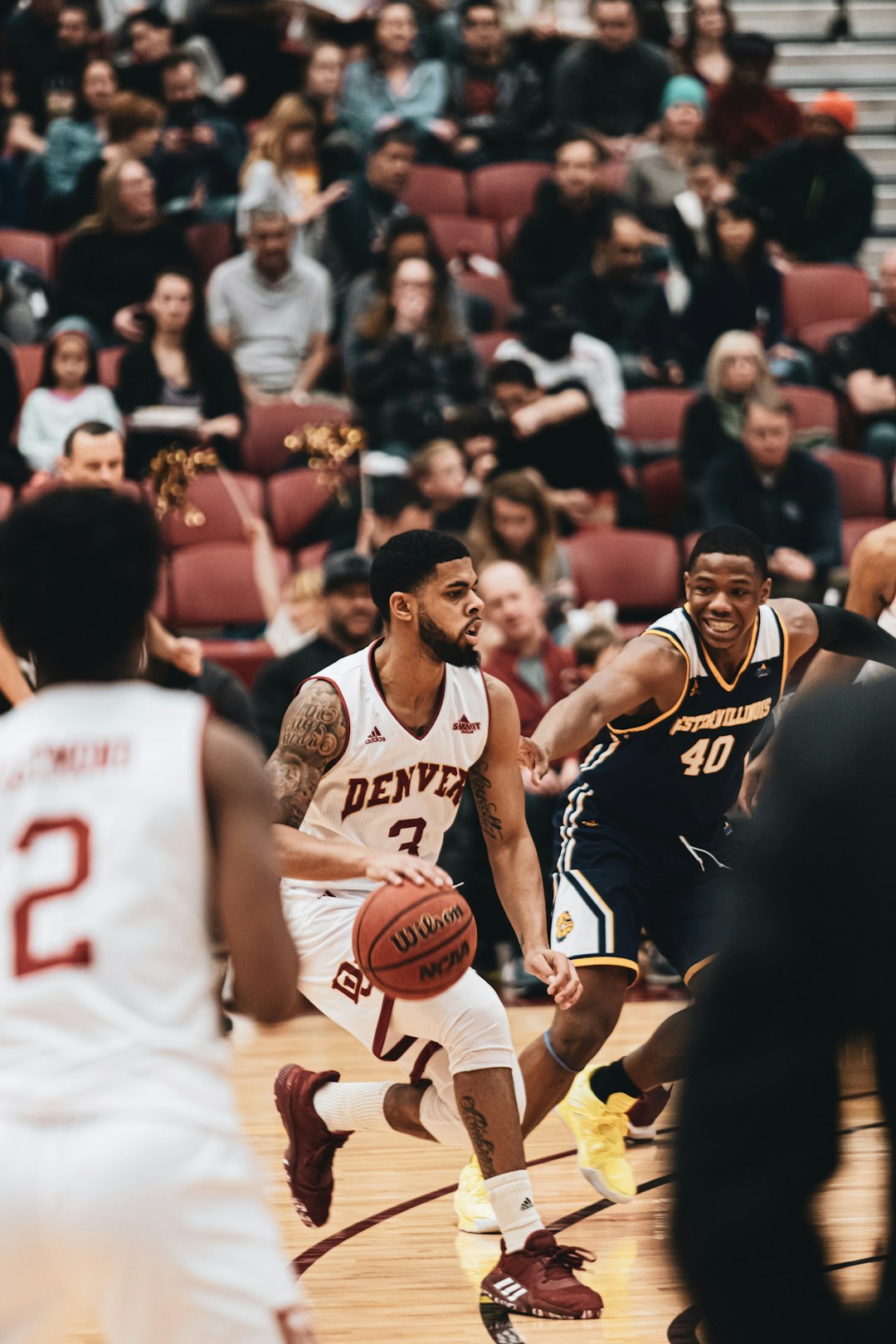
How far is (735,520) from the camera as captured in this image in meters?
9.30

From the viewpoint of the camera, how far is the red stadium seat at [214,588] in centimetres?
904

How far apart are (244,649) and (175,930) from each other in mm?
6040

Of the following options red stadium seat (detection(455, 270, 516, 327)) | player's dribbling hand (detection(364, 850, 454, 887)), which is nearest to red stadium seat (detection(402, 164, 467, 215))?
red stadium seat (detection(455, 270, 516, 327))

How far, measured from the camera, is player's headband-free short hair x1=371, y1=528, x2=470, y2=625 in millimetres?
4555

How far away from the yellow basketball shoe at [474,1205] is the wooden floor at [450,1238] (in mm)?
35

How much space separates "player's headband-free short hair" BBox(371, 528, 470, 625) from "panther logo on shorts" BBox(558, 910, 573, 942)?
1079 mm

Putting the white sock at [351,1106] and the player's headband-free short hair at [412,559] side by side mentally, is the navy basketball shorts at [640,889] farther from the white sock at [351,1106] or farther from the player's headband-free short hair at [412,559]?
the player's headband-free short hair at [412,559]

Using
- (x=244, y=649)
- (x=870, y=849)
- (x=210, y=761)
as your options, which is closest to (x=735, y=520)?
(x=244, y=649)

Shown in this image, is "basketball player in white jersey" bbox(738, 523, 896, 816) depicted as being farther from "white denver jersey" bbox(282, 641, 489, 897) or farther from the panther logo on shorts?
"white denver jersey" bbox(282, 641, 489, 897)

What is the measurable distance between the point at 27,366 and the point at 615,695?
603cm

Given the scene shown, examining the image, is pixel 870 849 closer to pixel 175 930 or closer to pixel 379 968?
pixel 175 930

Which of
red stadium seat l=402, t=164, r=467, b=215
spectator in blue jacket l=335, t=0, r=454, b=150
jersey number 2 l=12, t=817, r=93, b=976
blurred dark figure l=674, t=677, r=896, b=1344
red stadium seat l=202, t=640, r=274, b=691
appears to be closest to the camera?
blurred dark figure l=674, t=677, r=896, b=1344

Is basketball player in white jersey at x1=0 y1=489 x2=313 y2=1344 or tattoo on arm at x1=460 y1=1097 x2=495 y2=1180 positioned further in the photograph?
tattoo on arm at x1=460 y1=1097 x2=495 y2=1180

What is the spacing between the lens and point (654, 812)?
5242 millimetres
